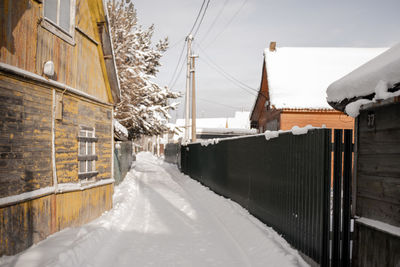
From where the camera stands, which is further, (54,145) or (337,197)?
(54,145)

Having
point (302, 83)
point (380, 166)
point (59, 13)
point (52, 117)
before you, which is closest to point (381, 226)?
point (380, 166)

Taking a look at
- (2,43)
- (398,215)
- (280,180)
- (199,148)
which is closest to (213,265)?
(280,180)

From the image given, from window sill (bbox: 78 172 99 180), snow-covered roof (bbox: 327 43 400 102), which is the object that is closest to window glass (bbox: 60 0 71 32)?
window sill (bbox: 78 172 99 180)

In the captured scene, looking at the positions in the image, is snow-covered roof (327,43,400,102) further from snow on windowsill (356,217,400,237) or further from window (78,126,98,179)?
window (78,126,98,179)

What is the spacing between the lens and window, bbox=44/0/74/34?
21.3 feet

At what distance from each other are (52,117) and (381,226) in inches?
239

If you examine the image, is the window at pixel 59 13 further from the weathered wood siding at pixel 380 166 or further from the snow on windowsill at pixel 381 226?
the snow on windowsill at pixel 381 226

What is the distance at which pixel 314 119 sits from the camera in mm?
16562

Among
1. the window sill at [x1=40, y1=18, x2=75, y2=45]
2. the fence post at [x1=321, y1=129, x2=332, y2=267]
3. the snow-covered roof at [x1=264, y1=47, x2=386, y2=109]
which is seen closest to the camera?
the fence post at [x1=321, y1=129, x2=332, y2=267]

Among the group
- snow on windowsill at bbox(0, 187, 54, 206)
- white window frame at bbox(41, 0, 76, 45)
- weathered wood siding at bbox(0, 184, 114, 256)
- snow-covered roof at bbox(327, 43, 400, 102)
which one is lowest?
weathered wood siding at bbox(0, 184, 114, 256)

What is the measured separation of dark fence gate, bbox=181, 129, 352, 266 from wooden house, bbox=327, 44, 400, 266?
11.9 inches

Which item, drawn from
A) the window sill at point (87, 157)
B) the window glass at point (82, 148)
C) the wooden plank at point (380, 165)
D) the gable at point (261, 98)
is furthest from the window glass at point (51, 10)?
the gable at point (261, 98)

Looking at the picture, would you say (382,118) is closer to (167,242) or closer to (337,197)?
(337,197)

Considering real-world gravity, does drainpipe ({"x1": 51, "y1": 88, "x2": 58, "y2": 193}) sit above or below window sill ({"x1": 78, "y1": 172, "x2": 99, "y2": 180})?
above
